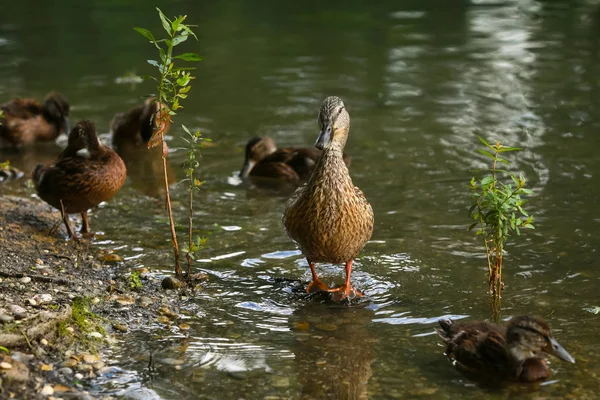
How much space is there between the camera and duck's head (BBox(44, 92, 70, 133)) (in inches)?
461

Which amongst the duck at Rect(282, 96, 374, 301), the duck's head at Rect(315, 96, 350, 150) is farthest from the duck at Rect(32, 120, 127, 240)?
the duck's head at Rect(315, 96, 350, 150)

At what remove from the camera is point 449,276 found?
23.4 feet

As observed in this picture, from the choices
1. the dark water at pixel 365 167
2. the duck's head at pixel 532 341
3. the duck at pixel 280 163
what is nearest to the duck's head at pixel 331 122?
the dark water at pixel 365 167

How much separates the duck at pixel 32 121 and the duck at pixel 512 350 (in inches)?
298

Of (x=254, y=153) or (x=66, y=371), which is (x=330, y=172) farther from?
(x=254, y=153)

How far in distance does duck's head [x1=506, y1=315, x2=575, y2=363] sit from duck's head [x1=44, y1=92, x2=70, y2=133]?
785 centimetres

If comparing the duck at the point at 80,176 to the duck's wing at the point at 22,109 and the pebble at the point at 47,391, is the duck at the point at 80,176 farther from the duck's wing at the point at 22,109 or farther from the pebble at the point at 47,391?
the duck's wing at the point at 22,109

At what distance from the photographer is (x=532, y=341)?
5270 millimetres

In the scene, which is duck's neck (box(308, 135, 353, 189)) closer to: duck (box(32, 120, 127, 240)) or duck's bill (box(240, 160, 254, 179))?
duck (box(32, 120, 127, 240))

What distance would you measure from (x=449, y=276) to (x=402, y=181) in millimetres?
2724

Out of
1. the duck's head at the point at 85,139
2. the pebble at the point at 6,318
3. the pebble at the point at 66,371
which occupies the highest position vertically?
the duck's head at the point at 85,139

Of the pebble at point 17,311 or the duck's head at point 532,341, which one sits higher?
the pebble at point 17,311

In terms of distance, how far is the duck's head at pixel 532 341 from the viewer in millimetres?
5262

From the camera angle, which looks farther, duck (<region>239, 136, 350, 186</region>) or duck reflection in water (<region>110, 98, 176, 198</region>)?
duck reflection in water (<region>110, 98, 176, 198</region>)
